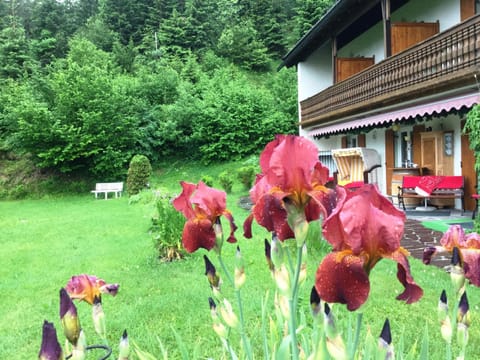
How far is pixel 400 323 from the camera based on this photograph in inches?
124

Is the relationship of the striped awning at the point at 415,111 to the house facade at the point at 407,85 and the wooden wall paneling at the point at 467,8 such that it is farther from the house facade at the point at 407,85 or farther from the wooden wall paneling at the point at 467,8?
the wooden wall paneling at the point at 467,8

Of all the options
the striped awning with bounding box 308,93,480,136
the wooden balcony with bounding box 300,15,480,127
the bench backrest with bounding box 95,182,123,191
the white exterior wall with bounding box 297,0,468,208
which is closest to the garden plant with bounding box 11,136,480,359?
the striped awning with bounding box 308,93,480,136

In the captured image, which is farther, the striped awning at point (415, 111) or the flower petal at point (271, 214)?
the striped awning at point (415, 111)

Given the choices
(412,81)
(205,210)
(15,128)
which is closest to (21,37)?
(15,128)

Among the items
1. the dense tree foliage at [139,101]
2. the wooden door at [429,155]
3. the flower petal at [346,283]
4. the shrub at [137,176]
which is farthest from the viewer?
the dense tree foliage at [139,101]

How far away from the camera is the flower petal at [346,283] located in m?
0.68

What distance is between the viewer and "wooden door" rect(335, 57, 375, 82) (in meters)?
12.6

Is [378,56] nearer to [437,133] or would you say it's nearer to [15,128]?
[437,133]

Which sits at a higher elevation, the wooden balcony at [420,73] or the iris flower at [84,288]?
the wooden balcony at [420,73]

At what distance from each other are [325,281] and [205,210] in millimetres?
494

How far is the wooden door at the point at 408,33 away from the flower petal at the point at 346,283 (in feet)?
31.4

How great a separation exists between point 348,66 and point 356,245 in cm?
1304

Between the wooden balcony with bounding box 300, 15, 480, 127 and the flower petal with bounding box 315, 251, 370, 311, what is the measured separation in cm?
629

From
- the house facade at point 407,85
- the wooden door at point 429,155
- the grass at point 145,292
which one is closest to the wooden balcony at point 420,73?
the house facade at point 407,85
